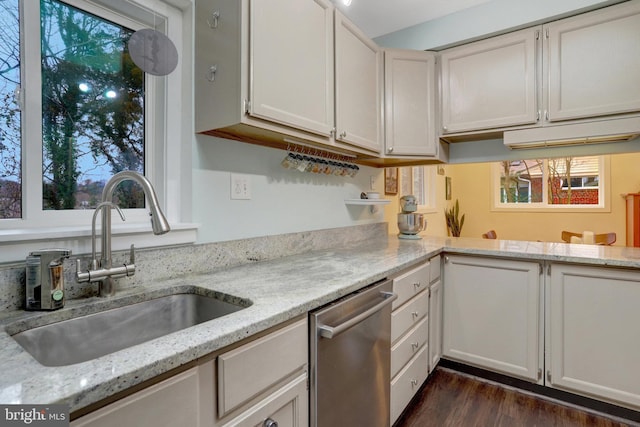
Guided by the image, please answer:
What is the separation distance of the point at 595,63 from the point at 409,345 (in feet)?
6.49

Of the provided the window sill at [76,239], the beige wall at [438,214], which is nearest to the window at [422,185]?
the beige wall at [438,214]

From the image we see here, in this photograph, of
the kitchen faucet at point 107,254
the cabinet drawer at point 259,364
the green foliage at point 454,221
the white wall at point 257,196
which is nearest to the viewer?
the cabinet drawer at point 259,364

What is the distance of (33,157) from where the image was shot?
3.40ft

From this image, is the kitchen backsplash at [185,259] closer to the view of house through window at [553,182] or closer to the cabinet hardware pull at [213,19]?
the cabinet hardware pull at [213,19]

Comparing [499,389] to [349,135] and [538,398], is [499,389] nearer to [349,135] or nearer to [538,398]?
[538,398]

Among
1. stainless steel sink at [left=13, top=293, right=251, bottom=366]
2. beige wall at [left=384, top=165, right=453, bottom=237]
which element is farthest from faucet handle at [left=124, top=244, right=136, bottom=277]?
beige wall at [left=384, top=165, right=453, bottom=237]

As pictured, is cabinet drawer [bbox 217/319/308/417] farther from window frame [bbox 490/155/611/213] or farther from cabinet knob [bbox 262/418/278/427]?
window frame [bbox 490/155/611/213]

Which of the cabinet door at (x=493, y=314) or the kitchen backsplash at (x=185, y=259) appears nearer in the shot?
the kitchen backsplash at (x=185, y=259)

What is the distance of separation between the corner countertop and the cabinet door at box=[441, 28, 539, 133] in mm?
891

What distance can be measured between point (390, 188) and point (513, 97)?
3.88 ft

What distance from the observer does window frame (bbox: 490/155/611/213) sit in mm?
4398

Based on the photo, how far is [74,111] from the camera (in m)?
1.14

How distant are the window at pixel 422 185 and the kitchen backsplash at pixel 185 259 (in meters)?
1.80

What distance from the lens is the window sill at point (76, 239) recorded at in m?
0.91
